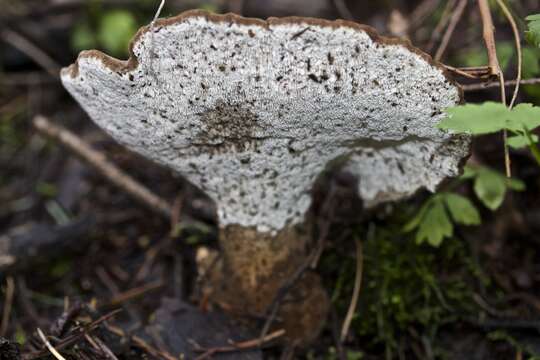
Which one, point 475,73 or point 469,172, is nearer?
point 475,73

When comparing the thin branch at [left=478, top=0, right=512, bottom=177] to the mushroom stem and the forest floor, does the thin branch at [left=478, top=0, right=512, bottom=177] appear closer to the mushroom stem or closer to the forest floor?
the forest floor

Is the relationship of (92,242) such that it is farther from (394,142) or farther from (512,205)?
(512,205)

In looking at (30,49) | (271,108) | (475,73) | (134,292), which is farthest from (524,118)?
(30,49)

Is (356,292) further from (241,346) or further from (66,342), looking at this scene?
(66,342)

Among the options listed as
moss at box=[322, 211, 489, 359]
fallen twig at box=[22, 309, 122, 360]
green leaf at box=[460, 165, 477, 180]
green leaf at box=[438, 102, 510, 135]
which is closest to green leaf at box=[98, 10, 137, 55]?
moss at box=[322, 211, 489, 359]

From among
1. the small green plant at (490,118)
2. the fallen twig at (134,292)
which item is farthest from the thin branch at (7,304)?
the small green plant at (490,118)

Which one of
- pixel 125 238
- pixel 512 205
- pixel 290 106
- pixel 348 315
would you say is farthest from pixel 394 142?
pixel 125 238

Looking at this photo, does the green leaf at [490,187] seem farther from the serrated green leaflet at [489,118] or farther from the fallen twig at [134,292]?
the fallen twig at [134,292]
